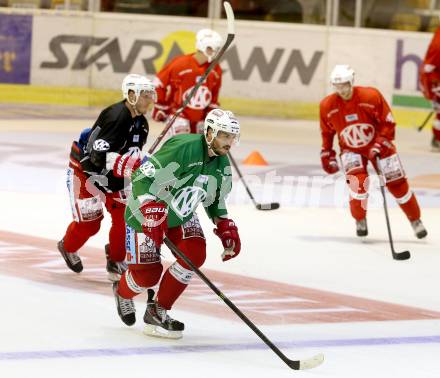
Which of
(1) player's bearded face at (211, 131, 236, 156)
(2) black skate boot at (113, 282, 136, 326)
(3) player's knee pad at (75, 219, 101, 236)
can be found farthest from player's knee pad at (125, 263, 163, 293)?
(3) player's knee pad at (75, 219, 101, 236)

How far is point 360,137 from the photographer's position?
9.30 m

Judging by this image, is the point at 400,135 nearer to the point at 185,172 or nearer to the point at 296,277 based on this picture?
the point at 296,277

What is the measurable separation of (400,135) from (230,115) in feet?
32.1

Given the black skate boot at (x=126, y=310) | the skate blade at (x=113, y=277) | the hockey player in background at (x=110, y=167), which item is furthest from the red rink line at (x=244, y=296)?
the black skate boot at (x=126, y=310)

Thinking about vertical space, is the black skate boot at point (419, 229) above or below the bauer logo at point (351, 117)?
below

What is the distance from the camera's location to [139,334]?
20.5ft

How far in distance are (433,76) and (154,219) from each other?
8.78 meters

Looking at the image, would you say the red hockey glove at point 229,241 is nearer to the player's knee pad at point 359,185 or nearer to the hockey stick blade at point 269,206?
the player's knee pad at point 359,185

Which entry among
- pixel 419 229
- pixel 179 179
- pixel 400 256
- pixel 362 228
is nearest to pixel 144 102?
pixel 179 179

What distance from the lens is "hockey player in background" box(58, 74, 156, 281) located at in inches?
Result: 282

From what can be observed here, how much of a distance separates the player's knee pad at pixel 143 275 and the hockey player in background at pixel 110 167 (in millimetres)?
991

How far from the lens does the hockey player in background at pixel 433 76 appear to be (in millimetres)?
14281

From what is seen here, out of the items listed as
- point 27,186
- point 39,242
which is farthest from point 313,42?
point 39,242

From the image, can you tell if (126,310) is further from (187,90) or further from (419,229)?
(187,90)
